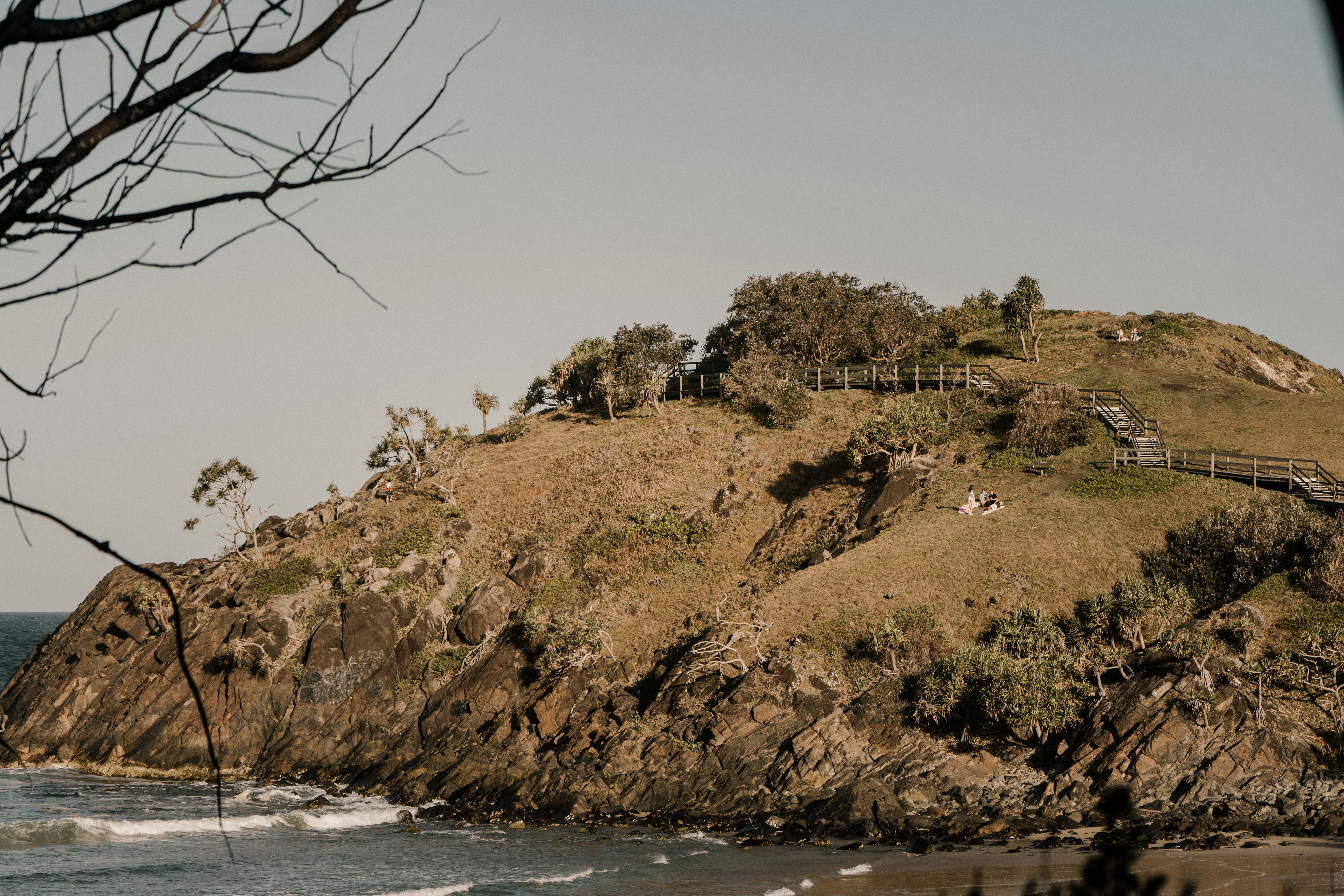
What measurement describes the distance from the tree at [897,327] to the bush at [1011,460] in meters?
19.5

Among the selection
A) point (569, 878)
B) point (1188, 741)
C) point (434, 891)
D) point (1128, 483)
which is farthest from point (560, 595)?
point (1188, 741)

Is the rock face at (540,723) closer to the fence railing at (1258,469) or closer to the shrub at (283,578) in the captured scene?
the shrub at (283,578)

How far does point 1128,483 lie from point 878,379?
944 inches

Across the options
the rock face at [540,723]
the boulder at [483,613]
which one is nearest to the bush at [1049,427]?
the rock face at [540,723]

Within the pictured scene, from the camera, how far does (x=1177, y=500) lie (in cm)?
4378

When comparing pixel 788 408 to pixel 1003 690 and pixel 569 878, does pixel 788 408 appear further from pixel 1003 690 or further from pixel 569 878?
pixel 569 878

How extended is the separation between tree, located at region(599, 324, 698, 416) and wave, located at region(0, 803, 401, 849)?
39.7 meters

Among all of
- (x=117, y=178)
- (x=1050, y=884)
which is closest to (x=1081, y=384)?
(x=1050, y=884)

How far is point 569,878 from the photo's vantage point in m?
28.0

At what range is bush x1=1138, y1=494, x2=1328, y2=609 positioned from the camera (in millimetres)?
37906

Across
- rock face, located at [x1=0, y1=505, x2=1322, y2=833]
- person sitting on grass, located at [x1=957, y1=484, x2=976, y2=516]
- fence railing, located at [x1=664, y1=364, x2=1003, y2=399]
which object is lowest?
rock face, located at [x1=0, y1=505, x2=1322, y2=833]

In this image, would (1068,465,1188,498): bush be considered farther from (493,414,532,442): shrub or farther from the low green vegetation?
(493,414,532,442): shrub

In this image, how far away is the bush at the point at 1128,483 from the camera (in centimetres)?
4509

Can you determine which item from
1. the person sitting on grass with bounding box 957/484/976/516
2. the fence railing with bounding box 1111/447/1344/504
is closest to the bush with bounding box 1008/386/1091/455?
the fence railing with bounding box 1111/447/1344/504
